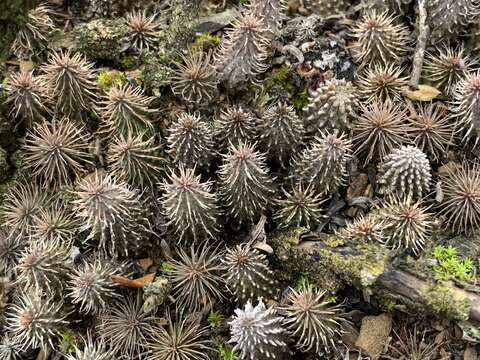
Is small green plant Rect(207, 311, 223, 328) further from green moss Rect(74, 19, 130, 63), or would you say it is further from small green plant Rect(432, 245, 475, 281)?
green moss Rect(74, 19, 130, 63)

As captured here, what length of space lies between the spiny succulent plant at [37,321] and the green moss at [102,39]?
1.86 meters

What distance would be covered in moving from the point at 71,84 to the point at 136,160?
2.55 feet

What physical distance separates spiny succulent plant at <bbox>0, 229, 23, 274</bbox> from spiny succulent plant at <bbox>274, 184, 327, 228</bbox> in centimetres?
177

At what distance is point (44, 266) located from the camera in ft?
12.0

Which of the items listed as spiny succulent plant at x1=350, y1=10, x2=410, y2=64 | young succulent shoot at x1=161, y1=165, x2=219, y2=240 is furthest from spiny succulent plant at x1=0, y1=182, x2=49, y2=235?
spiny succulent plant at x1=350, y1=10, x2=410, y2=64

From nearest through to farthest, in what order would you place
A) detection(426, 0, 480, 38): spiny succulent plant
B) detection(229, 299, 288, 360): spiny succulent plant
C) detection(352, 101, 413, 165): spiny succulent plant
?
detection(229, 299, 288, 360): spiny succulent plant
detection(352, 101, 413, 165): spiny succulent plant
detection(426, 0, 480, 38): spiny succulent plant

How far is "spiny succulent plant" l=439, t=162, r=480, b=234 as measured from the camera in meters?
3.61

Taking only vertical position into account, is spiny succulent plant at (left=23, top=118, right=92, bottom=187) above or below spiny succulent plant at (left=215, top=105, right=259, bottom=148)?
below

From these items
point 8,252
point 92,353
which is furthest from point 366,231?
point 8,252

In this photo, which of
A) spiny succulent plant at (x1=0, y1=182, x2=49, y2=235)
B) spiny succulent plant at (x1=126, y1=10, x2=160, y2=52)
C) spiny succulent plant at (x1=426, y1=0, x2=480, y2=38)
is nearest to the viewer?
spiny succulent plant at (x1=0, y1=182, x2=49, y2=235)

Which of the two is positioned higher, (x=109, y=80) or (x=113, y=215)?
(x=109, y=80)

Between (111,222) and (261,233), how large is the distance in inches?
37.3

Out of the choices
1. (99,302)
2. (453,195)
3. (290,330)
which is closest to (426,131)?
(453,195)

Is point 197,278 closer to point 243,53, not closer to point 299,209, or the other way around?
point 299,209
